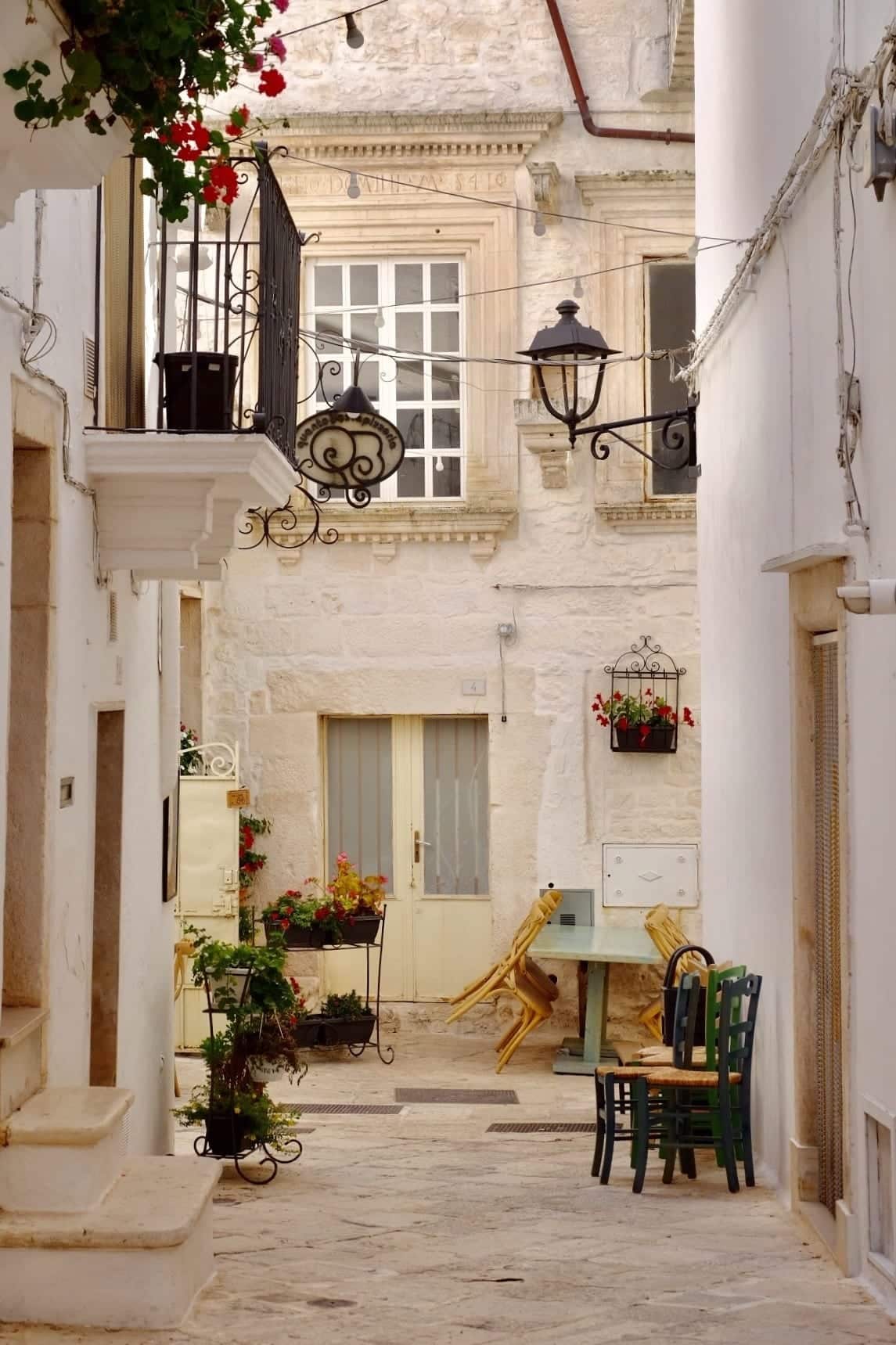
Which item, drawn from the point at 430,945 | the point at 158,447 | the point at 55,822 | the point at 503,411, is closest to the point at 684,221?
the point at 503,411

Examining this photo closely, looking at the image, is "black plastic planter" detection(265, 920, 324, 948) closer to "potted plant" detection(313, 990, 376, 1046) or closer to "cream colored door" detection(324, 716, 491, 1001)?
"potted plant" detection(313, 990, 376, 1046)

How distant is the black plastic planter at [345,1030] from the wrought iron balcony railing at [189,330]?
16.7 ft

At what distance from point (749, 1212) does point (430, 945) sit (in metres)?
6.14

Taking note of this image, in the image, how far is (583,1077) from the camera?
36.9 ft

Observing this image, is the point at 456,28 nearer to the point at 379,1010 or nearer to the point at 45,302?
the point at 379,1010

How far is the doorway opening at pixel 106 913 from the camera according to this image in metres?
6.82

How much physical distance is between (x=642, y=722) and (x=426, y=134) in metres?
4.38

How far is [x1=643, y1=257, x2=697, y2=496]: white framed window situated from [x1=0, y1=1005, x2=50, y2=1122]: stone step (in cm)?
790

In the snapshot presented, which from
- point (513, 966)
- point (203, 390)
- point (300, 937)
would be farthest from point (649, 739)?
point (203, 390)

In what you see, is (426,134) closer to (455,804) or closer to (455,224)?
(455,224)

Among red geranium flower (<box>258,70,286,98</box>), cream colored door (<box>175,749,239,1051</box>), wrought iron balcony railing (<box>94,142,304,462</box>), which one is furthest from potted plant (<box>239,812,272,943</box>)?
red geranium flower (<box>258,70,286,98</box>)

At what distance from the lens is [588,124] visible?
40.3ft

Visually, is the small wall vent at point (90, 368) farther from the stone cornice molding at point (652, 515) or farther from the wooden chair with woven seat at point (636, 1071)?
the stone cornice molding at point (652, 515)

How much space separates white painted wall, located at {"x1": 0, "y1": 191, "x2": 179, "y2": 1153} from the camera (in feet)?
17.5
